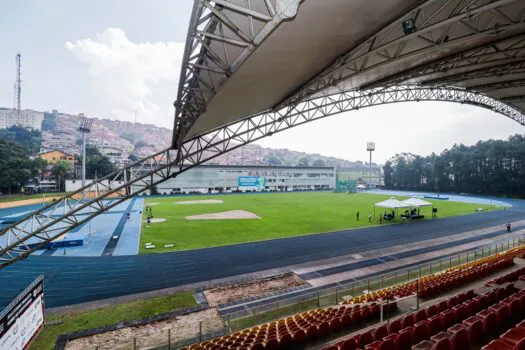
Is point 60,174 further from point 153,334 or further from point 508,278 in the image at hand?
point 508,278

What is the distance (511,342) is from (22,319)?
39.4 ft

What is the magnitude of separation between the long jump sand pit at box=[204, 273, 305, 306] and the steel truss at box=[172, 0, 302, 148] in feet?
26.9

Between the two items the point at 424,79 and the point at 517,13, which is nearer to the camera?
the point at 517,13

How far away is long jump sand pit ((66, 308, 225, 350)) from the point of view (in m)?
8.15

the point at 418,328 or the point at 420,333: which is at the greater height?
the point at 418,328

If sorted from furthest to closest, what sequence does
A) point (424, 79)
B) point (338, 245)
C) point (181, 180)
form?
1. point (181, 180)
2. point (338, 245)
3. point (424, 79)

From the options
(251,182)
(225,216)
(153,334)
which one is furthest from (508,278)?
(251,182)

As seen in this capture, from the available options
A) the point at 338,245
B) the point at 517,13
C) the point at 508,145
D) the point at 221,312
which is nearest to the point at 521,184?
the point at 508,145

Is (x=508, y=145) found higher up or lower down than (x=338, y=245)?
higher up

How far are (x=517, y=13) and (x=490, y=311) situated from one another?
26.6 ft

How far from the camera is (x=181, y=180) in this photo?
72.1 meters

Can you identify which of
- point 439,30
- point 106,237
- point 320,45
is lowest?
point 106,237

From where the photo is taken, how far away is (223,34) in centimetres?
546

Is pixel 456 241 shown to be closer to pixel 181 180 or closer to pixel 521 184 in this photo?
pixel 521 184
